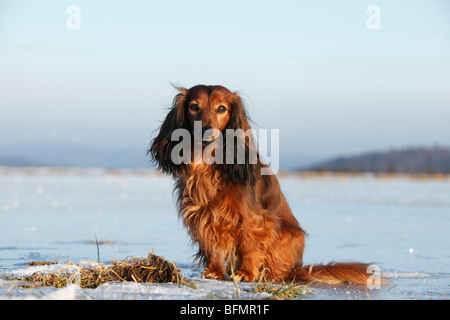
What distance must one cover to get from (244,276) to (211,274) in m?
0.31

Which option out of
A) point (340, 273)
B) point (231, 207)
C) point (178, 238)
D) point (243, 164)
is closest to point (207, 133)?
point (243, 164)

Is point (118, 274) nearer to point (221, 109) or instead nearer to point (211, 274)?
point (211, 274)

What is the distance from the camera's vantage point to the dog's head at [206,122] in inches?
183

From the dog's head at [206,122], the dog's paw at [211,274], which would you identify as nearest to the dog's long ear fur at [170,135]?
the dog's head at [206,122]

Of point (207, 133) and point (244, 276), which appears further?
point (244, 276)

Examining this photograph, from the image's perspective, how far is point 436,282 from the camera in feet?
15.3

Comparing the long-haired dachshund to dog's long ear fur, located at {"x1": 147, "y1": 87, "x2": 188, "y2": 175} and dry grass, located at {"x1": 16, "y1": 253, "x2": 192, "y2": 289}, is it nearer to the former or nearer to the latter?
dog's long ear fur, located at {"x1": 147, "y1": 87, "x2": 188, "y2": 175}

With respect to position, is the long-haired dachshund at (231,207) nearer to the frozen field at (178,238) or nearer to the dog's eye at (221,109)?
the dog's eye at (221,109)

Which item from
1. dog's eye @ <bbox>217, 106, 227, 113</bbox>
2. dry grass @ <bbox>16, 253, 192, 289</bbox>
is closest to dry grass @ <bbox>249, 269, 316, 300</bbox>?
dry grass @ <bbox>16, 253, 192, 289</bbox>

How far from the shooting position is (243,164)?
4.75 metres

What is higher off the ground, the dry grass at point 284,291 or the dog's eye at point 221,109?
the dog's eye at point 221,109

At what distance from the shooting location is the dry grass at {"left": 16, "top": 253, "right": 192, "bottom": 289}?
4.12 m

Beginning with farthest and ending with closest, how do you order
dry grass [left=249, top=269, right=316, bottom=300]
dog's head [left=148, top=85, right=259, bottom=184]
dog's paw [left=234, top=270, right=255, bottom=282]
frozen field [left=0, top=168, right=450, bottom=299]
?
Result: dog's paw [left=234, top=270, right=255, bottom=282] → dog's head [left=148, top=85, right=259, bottom=184] → frozen field [left=0, top=168, right=450, bottom=299] → dry grass [left=249, top=269, right=316, bottom=300]

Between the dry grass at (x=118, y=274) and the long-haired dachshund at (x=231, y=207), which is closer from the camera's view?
the dry grass at (x=118, y=274)
